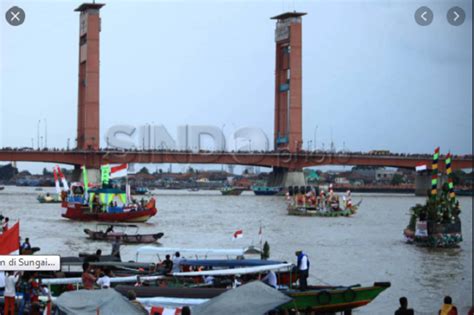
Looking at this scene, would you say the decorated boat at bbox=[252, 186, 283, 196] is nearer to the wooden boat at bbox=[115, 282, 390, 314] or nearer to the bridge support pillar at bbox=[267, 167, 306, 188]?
the bridge support pillar at bbox=[267, 167, 306, 188]

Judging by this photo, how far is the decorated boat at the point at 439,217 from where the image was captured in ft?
113

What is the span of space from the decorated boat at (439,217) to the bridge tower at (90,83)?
5913cm

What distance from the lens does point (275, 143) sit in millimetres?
103312

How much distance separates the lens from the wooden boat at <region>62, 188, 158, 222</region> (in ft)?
161

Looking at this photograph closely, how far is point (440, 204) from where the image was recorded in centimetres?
3450

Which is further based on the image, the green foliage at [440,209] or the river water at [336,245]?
the green foliage at [440,209]

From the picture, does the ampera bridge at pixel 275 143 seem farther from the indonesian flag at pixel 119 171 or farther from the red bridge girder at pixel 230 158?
the indonesian flag at pixel 119 171

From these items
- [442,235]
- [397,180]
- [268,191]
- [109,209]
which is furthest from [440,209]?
[397,180]

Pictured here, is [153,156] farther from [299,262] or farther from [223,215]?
[299,262]

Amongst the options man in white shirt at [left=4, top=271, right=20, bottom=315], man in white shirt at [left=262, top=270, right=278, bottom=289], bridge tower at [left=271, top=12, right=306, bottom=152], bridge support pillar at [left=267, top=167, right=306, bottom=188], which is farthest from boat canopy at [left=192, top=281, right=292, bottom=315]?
bridge support pillar at [left=267, top=167, right=306, bottom=188]

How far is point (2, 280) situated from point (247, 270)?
4.34 m

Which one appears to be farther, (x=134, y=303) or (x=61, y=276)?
(x=61, y=276)

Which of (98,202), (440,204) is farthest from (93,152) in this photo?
(440,204)

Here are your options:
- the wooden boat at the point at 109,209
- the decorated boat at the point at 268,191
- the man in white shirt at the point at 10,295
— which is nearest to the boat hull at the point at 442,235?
the wooden boat at the point at 109,209
